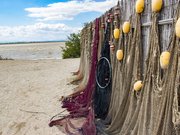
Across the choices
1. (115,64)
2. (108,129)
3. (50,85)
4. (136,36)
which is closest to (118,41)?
(115,64)

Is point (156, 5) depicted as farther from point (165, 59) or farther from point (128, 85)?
point (128, 85)

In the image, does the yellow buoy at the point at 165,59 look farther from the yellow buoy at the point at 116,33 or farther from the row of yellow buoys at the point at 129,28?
the yellow buoy at the point at 116,33

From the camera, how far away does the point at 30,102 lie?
25.0 ft

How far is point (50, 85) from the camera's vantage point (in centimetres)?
959

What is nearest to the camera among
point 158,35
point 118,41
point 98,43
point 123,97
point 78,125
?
point 158,35

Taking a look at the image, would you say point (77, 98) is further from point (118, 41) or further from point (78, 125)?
point (118, 41)

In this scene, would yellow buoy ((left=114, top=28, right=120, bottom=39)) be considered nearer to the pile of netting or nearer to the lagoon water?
the pile of netting

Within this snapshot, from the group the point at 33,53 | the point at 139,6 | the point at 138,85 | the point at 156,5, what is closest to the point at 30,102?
the point at 138,85

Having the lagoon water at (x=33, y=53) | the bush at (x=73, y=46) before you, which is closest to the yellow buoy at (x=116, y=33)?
the bush at (x=73, y=46)

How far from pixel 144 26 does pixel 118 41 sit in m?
1.08

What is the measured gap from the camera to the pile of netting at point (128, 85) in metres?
3.21

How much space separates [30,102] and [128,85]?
368 centimetres

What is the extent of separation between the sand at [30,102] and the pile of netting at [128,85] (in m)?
0.31

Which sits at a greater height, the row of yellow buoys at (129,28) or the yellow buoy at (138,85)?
the row of yellow buoys at (129,28)
